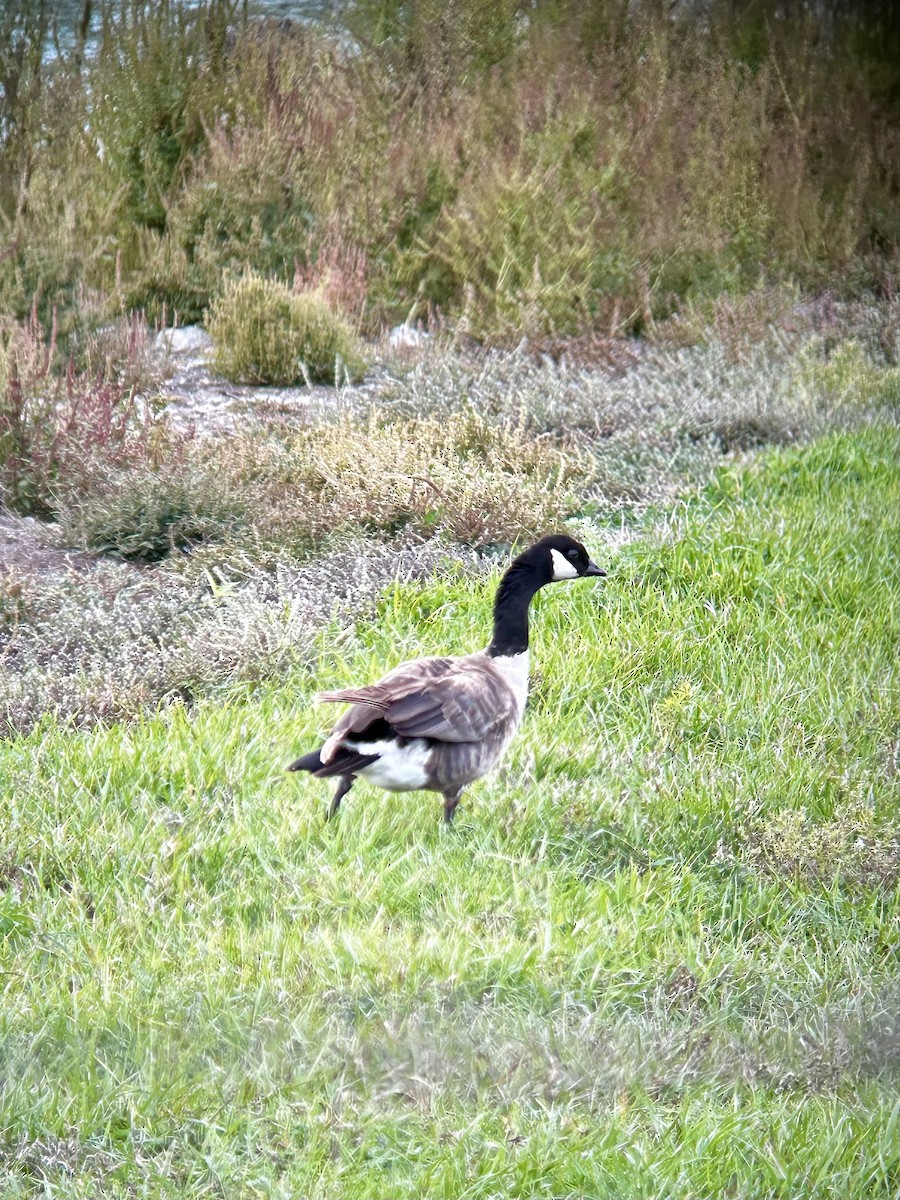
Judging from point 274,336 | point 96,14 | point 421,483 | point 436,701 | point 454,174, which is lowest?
point 436,701

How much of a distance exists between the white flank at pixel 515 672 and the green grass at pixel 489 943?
0.88 ft

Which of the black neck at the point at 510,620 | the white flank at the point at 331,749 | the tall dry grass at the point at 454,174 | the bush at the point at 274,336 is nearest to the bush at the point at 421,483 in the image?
the black neck at the point at 510,620

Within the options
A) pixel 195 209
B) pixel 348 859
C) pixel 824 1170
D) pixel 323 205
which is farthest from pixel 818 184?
pixel 824 1170

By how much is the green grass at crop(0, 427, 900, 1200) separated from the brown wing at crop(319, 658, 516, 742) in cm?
30

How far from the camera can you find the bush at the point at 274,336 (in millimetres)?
8484

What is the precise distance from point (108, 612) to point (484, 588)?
4.64ft

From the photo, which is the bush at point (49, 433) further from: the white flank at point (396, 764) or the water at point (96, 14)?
the white flank at point (396, 764)

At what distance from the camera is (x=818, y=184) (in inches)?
400

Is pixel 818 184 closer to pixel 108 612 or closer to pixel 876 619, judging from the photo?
pixel 876 619

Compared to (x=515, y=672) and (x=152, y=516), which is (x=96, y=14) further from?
(x=515, y=672)

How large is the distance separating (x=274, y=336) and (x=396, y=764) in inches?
228

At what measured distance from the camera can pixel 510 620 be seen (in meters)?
3.64

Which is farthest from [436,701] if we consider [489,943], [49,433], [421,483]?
[49,433]

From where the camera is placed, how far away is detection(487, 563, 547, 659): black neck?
143 inches
